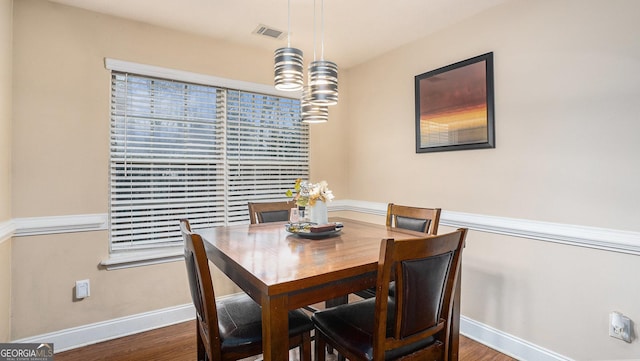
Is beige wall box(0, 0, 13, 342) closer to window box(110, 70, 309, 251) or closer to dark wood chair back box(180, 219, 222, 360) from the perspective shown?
window box(110, 70, 309, 251)

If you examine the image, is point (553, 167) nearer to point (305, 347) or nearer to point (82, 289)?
point (305, 347)

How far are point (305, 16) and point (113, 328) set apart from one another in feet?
9.40

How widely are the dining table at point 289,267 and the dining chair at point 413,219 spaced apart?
18cm

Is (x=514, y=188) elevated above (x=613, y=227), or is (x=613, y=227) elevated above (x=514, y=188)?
(x=514, y=188)

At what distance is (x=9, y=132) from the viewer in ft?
6.80

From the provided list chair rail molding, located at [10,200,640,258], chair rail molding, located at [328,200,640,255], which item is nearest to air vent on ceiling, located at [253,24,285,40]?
chair rail molding, located at [10,200,640,258]

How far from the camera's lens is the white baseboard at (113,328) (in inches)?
87.5

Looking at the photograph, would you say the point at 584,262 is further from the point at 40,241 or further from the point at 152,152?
the point at 40,241

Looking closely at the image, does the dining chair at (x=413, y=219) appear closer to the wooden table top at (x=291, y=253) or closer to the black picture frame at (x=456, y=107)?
the wooden table top at (x=291, y=253)

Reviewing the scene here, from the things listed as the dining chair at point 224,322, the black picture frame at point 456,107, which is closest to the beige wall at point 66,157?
the dining chair at point 224,322

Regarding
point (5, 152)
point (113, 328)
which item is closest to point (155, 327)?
point (113, 328)

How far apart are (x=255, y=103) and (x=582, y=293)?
298 cm

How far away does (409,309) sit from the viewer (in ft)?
4.06

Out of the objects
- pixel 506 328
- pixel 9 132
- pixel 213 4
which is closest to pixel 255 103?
pixel 213 4
